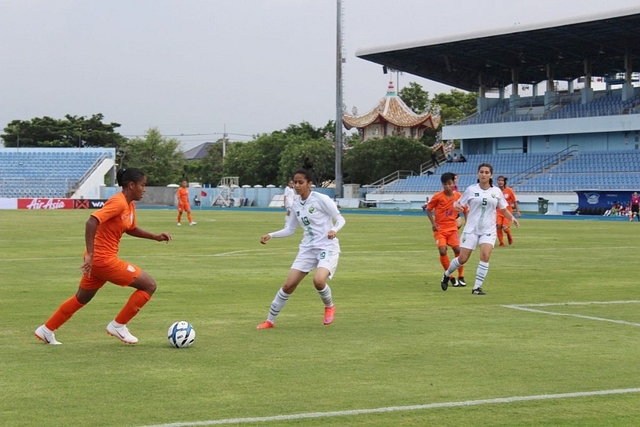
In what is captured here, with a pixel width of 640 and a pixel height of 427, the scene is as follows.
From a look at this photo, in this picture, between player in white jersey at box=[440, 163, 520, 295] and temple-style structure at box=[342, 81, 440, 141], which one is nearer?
player in white jersey at box=[440, 163, 520, 295]

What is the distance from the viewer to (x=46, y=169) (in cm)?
9319

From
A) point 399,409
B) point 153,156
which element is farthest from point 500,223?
point 153,156

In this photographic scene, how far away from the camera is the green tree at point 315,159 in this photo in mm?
93312

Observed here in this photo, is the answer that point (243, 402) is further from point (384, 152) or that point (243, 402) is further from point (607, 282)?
point (384, 152)

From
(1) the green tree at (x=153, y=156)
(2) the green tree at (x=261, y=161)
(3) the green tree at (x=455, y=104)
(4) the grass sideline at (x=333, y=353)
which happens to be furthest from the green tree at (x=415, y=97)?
(4) the grass sideline at (x=333, y=353)

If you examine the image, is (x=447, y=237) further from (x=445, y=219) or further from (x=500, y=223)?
(x=500, y=223)

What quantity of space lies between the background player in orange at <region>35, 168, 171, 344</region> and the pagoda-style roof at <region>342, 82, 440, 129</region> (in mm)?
94245

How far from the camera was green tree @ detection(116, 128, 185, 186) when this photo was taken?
11193cm

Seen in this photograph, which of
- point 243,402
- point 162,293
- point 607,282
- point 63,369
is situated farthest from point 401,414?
point 607,282

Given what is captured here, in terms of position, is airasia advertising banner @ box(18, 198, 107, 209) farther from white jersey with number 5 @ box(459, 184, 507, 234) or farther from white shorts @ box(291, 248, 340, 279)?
white shorts @ box(291, 248, 340, 279)

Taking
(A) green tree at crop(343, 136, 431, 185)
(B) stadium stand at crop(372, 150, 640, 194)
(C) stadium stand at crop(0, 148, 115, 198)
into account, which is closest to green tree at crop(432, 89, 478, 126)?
(A) green tree at crop(343, 136, 431, 185)

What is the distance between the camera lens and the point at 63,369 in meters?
8.95

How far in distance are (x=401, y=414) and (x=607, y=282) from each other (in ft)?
38.2

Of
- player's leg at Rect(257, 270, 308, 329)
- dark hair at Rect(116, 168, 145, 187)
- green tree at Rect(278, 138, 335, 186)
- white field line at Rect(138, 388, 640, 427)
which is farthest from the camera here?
green tree at Rect(278, 138, 335, 186)
